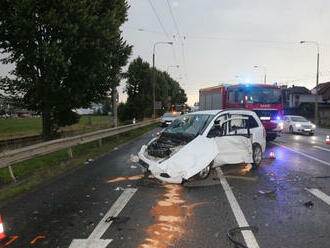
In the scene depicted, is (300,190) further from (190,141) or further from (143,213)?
(143,213)

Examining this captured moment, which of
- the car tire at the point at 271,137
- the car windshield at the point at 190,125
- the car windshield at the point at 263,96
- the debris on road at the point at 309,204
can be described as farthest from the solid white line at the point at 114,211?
the car tire at the point at 271,137

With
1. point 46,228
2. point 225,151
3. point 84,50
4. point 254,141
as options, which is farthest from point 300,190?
point 84,50

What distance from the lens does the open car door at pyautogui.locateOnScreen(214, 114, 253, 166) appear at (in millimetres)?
9492

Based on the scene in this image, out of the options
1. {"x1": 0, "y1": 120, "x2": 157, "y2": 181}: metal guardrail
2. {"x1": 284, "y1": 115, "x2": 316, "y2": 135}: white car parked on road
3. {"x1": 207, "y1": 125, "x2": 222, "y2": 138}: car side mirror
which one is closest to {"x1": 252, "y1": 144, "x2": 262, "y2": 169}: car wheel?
{"x1": 207, "y1": 125, "x2": 222, "y2": 138}: car side mirror

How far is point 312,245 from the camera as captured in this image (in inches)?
181

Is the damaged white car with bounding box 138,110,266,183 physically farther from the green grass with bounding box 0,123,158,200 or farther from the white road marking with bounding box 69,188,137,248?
the green grass with bounding box 0,123,158,200

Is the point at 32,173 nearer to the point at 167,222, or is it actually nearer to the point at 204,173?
the point at 204,173

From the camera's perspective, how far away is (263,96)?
1980cm

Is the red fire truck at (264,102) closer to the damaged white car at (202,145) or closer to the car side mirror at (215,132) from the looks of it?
the damaged white car at (202,145)

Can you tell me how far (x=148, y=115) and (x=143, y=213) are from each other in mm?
63496

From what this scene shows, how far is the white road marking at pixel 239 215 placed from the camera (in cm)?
466

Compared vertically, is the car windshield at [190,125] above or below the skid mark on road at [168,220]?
above

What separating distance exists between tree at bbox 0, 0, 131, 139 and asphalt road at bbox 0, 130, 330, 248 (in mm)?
7302

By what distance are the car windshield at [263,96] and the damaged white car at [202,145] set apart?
8463 mm
